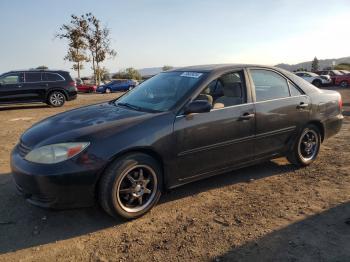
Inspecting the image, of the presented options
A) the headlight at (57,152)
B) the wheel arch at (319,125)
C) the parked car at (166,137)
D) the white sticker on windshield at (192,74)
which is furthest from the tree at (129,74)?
the headlight at (57,152)

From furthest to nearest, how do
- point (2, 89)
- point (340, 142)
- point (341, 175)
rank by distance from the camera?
point (2, 89)
point (340, 142)
point (341, 175)

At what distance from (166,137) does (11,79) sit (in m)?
13.0

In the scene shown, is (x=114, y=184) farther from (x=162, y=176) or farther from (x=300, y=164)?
(x=300, y=164)

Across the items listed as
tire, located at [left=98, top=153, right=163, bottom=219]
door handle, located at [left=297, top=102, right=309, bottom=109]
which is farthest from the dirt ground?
door handle, located at [left=297, top=102, right=309, bottom=109]

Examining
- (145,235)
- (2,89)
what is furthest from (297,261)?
(2,89)

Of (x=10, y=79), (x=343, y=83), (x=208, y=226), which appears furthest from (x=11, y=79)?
(x=343, y=83)

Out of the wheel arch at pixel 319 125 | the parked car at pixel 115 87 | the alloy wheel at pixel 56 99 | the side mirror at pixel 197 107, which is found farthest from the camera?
the parked car at pixel 115 87

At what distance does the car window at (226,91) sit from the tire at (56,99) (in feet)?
41.1

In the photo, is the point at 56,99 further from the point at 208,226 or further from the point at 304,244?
the point at 304,244

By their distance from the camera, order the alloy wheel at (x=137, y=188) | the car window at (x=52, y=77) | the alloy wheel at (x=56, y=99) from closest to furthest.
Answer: the alloy wheel at (x=137, y=188) → the car window at (x=52, y=77) → the alloy wheel at (x=56, y=99)

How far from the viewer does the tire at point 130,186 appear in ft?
12.1

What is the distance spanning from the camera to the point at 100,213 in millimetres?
4180

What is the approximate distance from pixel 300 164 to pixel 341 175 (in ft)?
1.92

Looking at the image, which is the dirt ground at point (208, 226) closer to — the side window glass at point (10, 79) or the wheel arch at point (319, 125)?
the wheel arch at point (319, 125)
